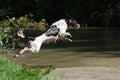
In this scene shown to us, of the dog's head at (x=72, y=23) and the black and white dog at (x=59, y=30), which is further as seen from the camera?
the dog's head at (x=72, y=23)

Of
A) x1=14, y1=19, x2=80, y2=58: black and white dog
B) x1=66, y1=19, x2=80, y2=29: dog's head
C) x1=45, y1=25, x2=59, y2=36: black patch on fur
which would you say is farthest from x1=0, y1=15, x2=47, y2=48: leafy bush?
x1=66, y1=19, x2=80, y2=29: dog's head

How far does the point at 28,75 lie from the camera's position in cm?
795

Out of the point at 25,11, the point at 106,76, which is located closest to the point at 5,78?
the point at 106,76

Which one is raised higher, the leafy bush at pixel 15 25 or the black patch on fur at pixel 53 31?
the leafy bush at pixel 15 25

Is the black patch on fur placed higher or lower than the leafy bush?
lower

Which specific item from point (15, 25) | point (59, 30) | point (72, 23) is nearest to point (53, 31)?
point (59, 30)

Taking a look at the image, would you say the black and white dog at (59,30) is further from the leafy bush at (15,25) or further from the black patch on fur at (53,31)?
the leafy bush at (15,25)

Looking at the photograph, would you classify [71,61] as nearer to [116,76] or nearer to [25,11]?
[116,76]

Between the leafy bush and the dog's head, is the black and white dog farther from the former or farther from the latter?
the leafy bush

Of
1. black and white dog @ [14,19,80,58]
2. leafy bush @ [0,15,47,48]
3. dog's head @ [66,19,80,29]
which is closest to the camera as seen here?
black and white dog @ [14,19,80,58]

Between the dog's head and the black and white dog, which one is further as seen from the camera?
the dog's head

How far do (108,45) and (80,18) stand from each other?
25.6 m

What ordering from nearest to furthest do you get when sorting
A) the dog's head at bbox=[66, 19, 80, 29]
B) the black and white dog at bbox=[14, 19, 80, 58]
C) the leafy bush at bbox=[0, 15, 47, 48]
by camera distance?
the black and white dog at bbox=[14, 19, 80, 58], the dog's head at bbox=[66, 19, 80, 29], the leafy bush at bbox=[0, 15, 47, 48]

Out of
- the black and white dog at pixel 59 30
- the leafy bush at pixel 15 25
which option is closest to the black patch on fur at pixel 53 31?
the black and white dog at pixel 59 30
